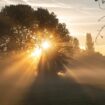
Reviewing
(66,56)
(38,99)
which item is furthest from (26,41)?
(38,99)

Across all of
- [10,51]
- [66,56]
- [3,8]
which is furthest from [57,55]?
[3,8]

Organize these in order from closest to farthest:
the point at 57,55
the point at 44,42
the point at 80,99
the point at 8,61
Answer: the point at 80,99
the point at 57,55
the point at 44,42
the point at 8,61

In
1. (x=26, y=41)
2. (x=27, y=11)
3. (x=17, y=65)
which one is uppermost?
(x=27, y=11)

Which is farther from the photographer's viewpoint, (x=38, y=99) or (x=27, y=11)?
(x=27, y=11)

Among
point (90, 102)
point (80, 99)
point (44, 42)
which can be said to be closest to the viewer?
point (90, 102)

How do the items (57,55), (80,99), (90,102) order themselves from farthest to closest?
(57,55) → (80,99) → (90,102)

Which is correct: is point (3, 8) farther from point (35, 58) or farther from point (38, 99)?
point (38, 99)

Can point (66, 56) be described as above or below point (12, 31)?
below

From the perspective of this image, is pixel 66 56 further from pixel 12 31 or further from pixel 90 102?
pixel 90 102

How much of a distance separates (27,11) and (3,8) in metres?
6.77

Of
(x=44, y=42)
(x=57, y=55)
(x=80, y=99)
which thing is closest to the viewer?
(x=80, y=99)

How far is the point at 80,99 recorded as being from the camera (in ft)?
171

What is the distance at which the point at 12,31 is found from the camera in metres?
111

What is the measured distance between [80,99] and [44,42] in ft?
186
